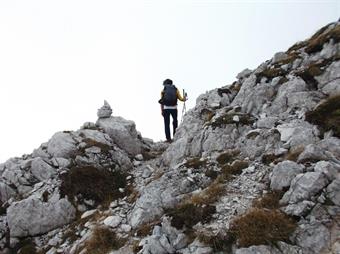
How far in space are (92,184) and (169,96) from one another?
8.91 m

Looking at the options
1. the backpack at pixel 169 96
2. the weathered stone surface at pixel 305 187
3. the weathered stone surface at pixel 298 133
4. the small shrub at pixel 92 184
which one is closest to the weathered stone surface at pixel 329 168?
the weathered stone surface at pixel 305 187

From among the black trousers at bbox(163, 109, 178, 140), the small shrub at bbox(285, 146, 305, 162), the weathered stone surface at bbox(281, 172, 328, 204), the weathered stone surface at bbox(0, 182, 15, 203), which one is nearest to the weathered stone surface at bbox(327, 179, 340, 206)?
the weathered stone surface at bbox(281, 172, 328, 204)

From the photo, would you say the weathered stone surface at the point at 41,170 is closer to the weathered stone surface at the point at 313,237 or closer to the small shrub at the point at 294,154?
the small shrub at the point at 294,154

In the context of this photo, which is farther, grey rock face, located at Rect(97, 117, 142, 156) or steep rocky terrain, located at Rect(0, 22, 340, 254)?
grey rock face, located at Rect(97, 117, 142, 156)

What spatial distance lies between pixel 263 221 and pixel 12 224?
40.2 ft

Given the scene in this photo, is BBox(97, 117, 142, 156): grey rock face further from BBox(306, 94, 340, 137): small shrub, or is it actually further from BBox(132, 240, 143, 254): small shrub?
BBox(306, 94, 340, 137): small shrub

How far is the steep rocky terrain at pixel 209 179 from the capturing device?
11.6 metres

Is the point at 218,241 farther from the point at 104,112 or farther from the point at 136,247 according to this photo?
Result: the point at 104,112

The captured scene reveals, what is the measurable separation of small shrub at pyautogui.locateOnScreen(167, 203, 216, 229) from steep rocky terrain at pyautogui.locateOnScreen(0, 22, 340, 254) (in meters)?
0.04

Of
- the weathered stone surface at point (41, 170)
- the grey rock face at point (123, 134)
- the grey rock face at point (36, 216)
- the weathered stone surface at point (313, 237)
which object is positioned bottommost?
the weathered stone surface at point (313, 237)

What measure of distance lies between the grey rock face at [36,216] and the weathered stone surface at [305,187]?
1056 centimetres

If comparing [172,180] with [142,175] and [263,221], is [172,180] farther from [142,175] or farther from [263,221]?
[263,221]

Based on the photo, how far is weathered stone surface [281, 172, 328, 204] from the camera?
39.0 ft

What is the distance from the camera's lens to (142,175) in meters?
20.7
